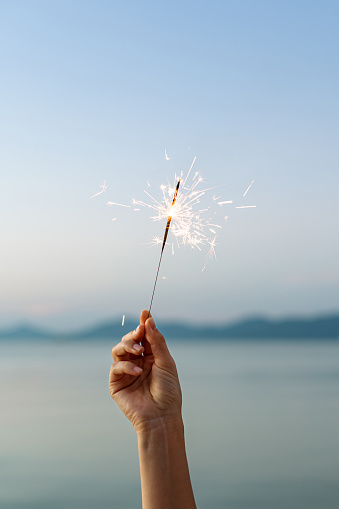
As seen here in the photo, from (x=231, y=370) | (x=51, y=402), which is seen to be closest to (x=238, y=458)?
(x=51, y=402)

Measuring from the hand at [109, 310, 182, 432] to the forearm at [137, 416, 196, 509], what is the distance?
1.4 inches

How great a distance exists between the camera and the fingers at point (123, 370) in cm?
215

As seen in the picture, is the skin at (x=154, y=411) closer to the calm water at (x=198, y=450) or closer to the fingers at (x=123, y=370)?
the fingers at (x=123, y=370)

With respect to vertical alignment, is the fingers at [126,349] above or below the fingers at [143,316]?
below

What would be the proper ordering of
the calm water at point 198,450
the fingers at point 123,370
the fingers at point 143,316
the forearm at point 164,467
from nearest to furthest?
1. the forearm at point 164,467
2. the fingers at point 123,370
3. the fingers at point 143,316
4. the calm water at point 198,450

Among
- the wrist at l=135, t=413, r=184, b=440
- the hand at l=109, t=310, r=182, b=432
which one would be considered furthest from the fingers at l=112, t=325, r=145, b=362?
the wrist at l=135, t=413, r=184, b=440

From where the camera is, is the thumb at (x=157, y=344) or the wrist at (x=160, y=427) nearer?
the wrist at (x=160, y=427)

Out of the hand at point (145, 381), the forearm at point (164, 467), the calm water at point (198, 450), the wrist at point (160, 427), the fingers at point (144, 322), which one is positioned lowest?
the forearm at point (164, 467)

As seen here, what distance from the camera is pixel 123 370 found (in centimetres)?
221

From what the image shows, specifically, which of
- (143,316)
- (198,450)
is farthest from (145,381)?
(198,450)

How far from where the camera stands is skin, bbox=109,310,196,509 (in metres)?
2.07

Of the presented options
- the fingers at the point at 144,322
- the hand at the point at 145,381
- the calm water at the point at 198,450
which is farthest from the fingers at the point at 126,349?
the calm water at the point at 198,450

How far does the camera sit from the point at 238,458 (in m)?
8.95

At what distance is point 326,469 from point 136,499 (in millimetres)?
3180
